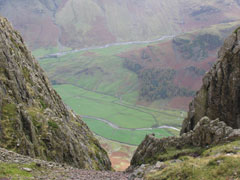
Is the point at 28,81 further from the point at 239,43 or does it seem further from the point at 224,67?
the point at 239,43

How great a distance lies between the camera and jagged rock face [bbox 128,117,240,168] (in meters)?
34.7

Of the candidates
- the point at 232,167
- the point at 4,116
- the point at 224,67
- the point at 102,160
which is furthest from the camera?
the point at 102,160

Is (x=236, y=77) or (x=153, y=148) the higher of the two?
(x=236, y=77)

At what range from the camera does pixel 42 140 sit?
122 ft

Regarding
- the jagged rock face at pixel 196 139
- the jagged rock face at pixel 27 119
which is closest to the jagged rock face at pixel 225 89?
the jagged rock face at pixel 196 139

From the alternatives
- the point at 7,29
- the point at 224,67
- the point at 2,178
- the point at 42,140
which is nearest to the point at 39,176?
the point at 2,178

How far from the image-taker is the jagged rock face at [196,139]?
34.7 meters

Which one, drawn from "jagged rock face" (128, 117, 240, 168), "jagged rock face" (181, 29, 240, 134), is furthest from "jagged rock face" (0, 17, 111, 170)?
"jagged rock face" (181, 29, 240, 134)

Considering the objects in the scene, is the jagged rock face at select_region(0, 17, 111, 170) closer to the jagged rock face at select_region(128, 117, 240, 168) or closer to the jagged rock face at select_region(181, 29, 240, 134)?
the jagged rock face at select_region(128, 117, 240, 168)

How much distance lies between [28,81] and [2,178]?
29275 millimetres

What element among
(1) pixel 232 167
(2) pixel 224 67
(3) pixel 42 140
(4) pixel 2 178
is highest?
(2) pixel 224 67

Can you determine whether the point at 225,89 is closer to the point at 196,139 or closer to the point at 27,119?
the point at 196,139

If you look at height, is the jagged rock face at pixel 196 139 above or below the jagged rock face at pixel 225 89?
below

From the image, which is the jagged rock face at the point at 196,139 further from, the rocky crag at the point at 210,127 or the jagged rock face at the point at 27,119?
the jagged rock face at the point at 27,119
